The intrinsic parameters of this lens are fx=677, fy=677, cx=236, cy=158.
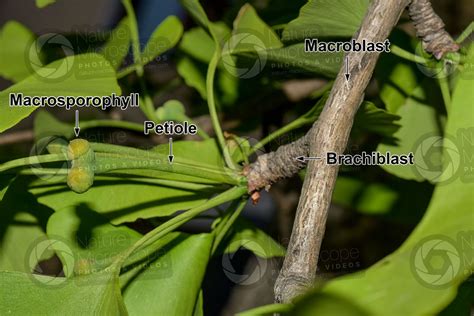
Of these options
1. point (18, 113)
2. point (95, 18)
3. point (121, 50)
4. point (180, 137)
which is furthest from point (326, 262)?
point (95, 18)

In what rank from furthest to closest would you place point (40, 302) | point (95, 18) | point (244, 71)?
point (95, 18), point (244, 71), point (40, 302)

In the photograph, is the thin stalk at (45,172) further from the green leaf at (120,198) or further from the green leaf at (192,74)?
the green leaf at (192,74)

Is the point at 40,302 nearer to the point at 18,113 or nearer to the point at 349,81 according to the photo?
the point at 18,113

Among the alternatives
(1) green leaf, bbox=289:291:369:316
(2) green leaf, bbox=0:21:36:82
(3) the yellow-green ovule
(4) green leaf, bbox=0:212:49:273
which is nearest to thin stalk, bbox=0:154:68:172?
(3) the yellow-green ovule

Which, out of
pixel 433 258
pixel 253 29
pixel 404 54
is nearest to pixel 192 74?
pixel 253 29

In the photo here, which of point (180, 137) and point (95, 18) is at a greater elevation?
point (95, 18)

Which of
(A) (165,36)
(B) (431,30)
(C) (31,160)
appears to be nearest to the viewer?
(C) (31,160)

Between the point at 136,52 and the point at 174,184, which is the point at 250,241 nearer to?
the point at 174,184
